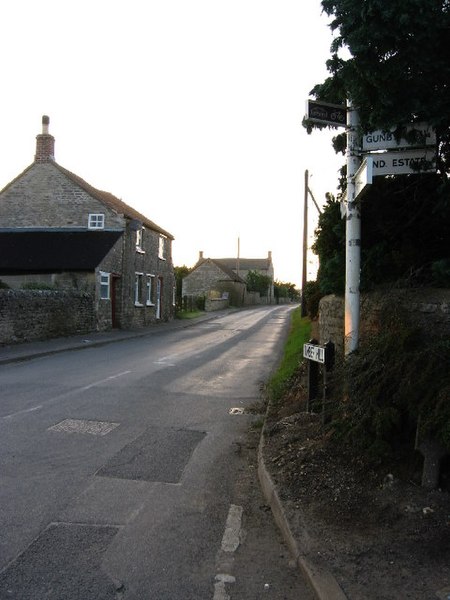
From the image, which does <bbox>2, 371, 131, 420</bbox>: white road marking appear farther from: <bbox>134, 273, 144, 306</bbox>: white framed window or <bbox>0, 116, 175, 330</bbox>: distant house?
<bbox>134, 273, 144, 306</bbox>: white framed window

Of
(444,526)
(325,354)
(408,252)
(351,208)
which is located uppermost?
(351,208)

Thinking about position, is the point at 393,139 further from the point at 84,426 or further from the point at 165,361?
the point at 165,361

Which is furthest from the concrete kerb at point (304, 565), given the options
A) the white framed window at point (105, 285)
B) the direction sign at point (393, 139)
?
the white framed window at point (105, 285)

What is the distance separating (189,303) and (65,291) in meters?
27.3

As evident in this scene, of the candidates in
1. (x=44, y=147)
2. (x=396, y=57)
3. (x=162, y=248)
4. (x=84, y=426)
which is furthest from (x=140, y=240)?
(x=396, y=57)

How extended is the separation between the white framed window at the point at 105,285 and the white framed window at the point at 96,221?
3.41 metres

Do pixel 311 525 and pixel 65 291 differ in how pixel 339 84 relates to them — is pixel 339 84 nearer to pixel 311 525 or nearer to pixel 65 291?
pixel 311 525

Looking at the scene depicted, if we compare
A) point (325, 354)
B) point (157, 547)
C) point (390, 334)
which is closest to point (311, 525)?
point (157, 547)

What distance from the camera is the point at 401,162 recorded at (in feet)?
17.8

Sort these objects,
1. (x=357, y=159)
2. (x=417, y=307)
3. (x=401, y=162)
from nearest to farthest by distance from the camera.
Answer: (x=417, y=307) < (x=401, y=162) < (x=357, y=159)

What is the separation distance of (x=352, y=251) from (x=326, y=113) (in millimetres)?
1513

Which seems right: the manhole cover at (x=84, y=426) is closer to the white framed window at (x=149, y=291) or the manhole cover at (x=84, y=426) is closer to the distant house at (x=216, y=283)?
the white framed window at (x=149, y=291)

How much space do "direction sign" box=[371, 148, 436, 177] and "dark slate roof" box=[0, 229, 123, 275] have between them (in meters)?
21.7

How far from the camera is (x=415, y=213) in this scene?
6570mm
